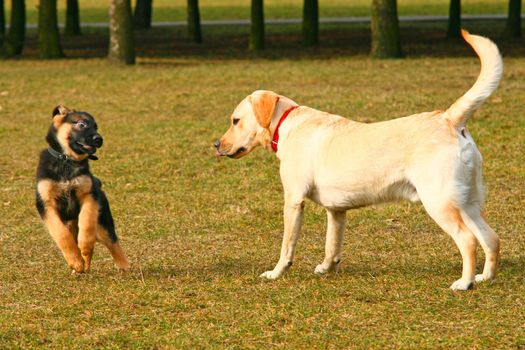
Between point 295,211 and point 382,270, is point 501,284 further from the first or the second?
point 295,211

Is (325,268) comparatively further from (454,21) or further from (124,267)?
(454,21)

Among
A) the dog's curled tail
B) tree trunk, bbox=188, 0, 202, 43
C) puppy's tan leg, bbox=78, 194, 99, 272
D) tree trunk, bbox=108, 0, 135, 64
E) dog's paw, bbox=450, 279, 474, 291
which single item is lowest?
tree trunk, bbox=188, 0, 202, 43

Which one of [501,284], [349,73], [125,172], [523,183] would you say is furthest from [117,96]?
[501,284]

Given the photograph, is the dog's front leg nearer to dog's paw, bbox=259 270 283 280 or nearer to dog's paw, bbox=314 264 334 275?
dog's paw, bbox=259 270 283 280

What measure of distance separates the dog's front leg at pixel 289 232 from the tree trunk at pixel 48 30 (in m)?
21.9

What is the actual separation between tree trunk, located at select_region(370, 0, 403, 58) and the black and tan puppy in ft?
59.4

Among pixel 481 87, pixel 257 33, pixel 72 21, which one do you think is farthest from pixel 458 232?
pixel 72 21

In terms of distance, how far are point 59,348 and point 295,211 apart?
7.42 feet

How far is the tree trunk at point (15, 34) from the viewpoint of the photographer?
103 feet

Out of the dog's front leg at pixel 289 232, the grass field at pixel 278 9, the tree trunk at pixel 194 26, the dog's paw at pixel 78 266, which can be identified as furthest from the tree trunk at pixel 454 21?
the dog's paw at pixel 78 266

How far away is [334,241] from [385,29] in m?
18.5

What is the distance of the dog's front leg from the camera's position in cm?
775

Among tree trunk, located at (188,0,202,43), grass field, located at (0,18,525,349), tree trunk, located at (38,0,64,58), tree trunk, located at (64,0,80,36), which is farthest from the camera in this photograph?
tree trunk, located at (64,0,80,36)

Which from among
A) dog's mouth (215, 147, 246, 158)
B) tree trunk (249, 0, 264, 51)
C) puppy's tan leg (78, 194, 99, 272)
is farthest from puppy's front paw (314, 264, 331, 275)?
tree trunk (249, 0, 264, 51)
